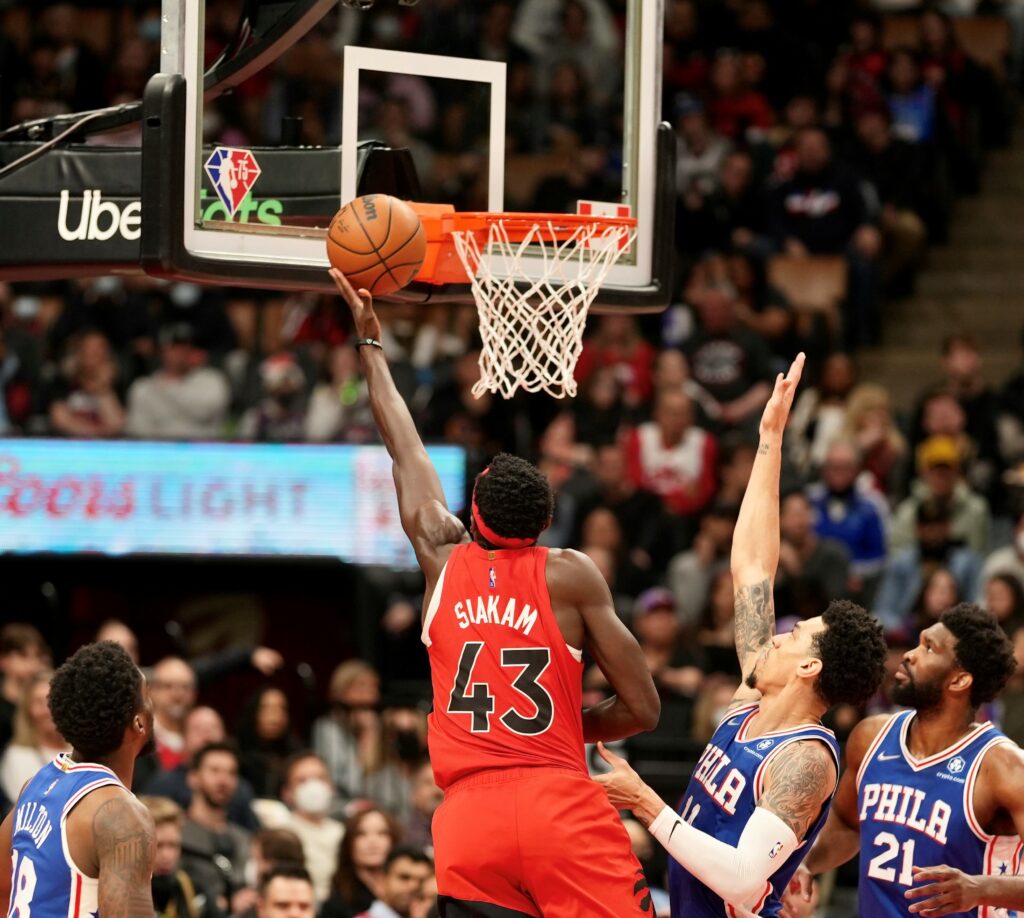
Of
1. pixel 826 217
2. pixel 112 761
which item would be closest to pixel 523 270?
pixel 112 761

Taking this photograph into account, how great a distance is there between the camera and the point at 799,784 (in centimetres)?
568

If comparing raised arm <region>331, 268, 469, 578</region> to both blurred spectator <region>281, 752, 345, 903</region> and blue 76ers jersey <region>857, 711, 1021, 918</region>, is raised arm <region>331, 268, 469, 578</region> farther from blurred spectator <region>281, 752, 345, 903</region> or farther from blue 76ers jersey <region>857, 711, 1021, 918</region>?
blurred spectator <region>281, 752, 345, 903</region>

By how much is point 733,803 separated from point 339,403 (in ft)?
25.4

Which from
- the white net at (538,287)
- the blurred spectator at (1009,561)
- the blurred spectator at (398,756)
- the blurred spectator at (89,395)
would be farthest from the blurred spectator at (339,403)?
the white net at (538,287)

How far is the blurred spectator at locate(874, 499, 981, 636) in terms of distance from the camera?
463 inches

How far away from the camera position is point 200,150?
6473mm

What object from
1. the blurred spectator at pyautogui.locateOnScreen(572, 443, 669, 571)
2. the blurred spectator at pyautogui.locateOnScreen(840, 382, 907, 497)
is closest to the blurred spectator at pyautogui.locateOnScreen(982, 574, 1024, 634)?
the blurred spectator at pyautogui.locateOnScreen(840, 382, 907, 497)

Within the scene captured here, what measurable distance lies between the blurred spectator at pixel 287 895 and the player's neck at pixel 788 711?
2.84 m

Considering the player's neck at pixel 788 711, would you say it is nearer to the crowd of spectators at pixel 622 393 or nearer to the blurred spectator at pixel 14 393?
the crowd of spectators at pixel 622 393

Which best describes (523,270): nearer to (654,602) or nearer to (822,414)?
(654,602)

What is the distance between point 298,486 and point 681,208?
459 centimetres

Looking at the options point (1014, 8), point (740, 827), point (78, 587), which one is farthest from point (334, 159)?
point (1014, 8)

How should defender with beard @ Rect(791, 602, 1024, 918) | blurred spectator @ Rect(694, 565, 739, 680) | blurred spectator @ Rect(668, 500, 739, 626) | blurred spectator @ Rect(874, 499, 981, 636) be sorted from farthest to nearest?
blurred spectator @ Rect(668, 500, 739, 626)
blurred spectator @ Rect(874, 499, 981, 636)
blurred spectator @ Rect(694, 565, 739, 680)
defender with beard @ Rect(791, 602, 1024, 918)

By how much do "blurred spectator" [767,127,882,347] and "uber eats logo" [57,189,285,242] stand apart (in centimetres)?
907
